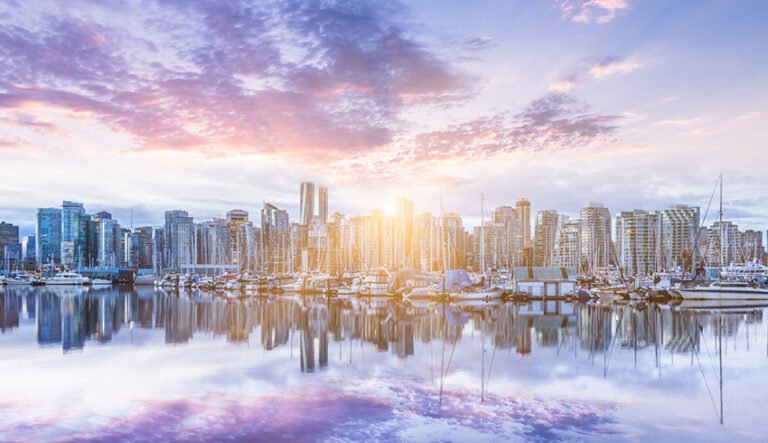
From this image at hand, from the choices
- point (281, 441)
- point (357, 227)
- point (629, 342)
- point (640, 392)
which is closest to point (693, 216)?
point (357, 227)

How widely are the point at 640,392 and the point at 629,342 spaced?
52.5ft

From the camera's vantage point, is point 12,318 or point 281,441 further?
point 12,318

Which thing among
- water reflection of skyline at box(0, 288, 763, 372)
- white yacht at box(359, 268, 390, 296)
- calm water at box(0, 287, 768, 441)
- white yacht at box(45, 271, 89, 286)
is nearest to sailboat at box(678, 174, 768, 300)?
water reflection of skyline at box(0, 288, 763, 372)

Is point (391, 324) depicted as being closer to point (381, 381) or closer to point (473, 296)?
point (381, 381)

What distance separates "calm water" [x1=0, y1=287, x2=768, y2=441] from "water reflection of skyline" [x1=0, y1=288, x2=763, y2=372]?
1.22 ft

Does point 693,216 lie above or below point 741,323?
above

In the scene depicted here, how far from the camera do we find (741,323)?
54.7 m

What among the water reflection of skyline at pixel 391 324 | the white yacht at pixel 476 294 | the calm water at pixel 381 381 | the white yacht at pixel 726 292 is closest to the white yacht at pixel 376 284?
the white yacht at pixel 476 294

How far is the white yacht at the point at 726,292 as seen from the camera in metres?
82.6

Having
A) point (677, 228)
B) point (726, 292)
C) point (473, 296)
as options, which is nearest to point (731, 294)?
point (726, 292)

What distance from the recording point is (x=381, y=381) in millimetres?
A: 26953

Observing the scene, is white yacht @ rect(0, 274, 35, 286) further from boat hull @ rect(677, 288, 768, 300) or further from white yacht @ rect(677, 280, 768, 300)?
boat hull @ rect(677, 288, 768, 300)

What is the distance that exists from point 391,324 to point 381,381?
24.1 metres

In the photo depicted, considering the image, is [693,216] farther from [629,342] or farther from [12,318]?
[12,318]
